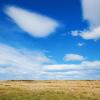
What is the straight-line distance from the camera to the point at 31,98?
25.3m

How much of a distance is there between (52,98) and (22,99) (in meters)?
3.28

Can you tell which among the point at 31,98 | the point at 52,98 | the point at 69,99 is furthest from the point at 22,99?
the point at 69,99

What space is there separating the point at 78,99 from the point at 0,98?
868 centimetres

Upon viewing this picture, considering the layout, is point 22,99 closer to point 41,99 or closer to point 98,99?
point 41,99

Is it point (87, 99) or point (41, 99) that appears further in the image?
point (87, 99)

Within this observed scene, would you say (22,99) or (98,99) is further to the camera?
(98,99)

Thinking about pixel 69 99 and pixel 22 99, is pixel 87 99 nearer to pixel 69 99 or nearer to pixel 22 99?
pixel 69 99

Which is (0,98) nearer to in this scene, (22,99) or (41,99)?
(22,99)

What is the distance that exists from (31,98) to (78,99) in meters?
5.37

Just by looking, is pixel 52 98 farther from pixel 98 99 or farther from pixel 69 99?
pixel 98 99

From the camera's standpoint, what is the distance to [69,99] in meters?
25.5

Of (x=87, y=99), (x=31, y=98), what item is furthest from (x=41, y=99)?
(x=87, y=99)

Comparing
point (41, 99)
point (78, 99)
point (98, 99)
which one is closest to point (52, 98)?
point (41, 99)

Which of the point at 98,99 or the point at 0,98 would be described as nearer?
the point at 0,98
